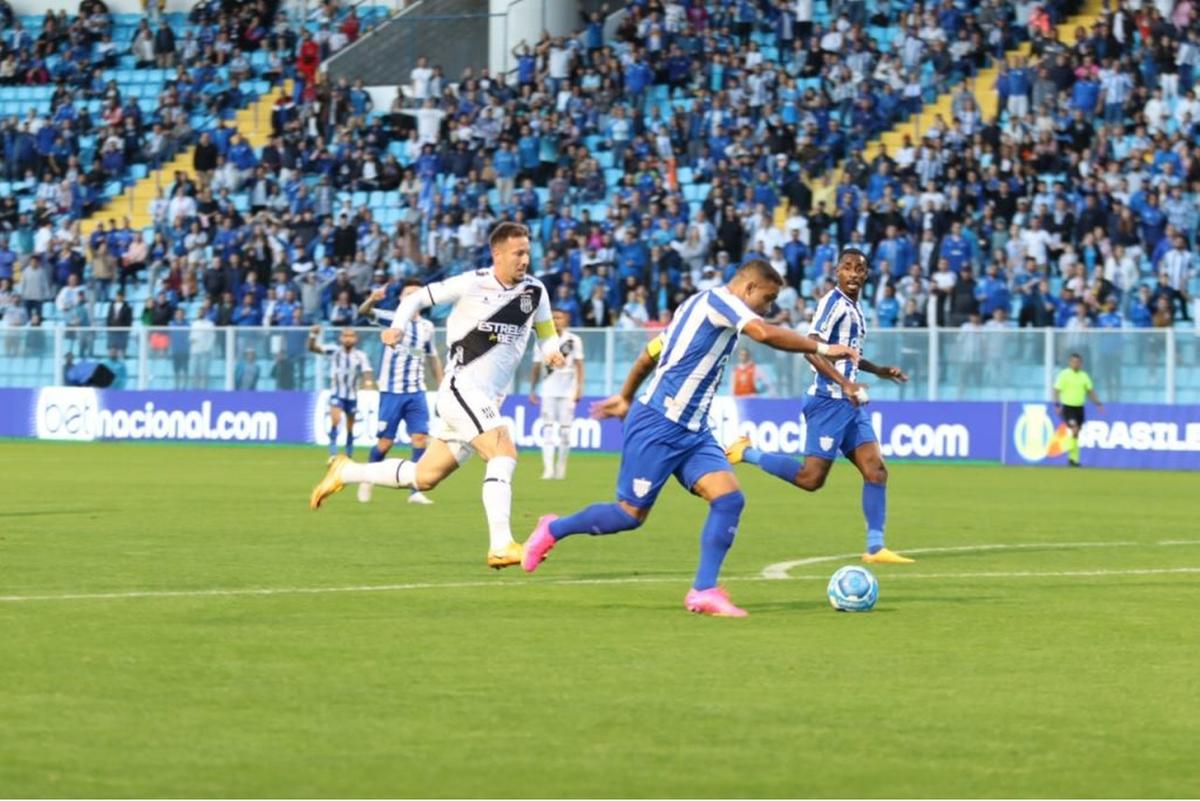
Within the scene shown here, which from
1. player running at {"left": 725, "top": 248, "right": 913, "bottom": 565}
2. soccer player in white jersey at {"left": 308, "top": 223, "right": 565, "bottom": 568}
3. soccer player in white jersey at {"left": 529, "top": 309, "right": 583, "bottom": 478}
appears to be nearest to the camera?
soccer player in white jersey at {"left": 308, "top": 223, "right": 565, "bottom": 568}

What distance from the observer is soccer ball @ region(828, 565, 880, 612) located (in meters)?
12.9

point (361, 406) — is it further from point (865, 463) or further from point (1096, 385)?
point (865, 463)

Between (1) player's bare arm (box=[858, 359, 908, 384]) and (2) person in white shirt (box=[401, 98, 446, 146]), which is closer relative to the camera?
(1) player's bare arm (box=[858, 359, 908, 384])

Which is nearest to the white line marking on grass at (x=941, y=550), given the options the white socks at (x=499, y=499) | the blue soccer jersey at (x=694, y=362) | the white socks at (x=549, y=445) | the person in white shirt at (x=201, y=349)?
Answer: the white socks at (x=499, y=499)

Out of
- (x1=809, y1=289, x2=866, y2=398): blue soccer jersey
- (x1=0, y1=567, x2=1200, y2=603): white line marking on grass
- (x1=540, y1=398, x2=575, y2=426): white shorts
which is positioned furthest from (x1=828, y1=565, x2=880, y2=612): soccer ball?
(x1=540, y1=398, x2=575, y2=426): white shorts

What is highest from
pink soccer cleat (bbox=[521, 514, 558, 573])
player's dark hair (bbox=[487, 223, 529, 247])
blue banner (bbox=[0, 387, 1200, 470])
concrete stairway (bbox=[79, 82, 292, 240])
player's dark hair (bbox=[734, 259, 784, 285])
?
concrete stairway (bbox=[79, 82, 292, 240])

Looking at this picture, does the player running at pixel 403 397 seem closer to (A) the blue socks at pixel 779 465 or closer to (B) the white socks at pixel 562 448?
(B) the white socks at pixel 562 448

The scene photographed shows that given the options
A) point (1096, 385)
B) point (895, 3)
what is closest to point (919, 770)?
point (1096, 385)

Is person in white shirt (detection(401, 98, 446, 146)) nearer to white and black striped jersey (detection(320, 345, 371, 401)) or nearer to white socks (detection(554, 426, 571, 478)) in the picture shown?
white and black striped jersey (detection(320, 345, 371, 401))

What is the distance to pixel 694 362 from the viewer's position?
13.0 m

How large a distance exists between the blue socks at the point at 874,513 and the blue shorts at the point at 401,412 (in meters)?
8.91

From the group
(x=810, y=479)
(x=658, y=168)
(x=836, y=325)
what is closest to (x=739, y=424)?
(x=658, y=168)

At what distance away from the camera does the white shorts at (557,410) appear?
31.6 meters

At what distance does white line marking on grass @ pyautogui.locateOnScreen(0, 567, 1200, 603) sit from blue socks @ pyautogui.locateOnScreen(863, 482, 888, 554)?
3.93 feet
